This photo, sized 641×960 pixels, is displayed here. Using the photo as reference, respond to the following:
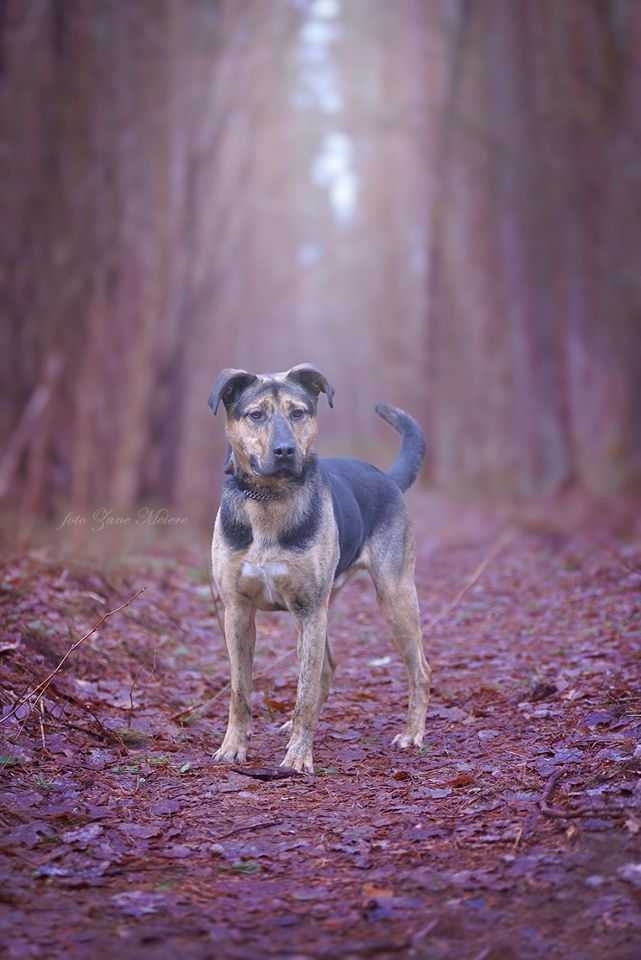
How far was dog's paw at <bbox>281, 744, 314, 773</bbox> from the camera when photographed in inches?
217

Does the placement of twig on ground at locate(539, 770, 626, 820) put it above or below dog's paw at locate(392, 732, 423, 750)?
above

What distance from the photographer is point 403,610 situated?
6.39 meters

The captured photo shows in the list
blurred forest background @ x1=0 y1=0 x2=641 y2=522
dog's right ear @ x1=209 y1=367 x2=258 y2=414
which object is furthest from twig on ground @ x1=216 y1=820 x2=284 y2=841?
blurred forest background @ x1=0 y1=0 x2=641 y2=522

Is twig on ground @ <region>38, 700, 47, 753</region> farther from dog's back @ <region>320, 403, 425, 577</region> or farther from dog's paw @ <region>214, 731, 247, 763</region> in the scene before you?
dog's back @ <region>320, 403, 425, 577</region>

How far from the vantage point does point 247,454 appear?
564 cm

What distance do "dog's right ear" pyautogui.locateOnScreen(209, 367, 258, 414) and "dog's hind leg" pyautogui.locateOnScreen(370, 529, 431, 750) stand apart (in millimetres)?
1373

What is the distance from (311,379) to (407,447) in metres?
1.35

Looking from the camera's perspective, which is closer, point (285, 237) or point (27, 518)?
point (27, 518)

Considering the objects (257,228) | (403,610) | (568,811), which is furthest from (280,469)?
(257,228)

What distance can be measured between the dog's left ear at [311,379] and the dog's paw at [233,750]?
1889 millimetres

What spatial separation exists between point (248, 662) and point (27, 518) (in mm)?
6764

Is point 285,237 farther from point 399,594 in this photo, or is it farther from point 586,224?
point 399,594

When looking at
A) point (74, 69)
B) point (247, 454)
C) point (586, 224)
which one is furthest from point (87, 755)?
point (586, 224)

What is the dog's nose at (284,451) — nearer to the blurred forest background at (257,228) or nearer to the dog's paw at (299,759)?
the dog's paw at (299,759)
